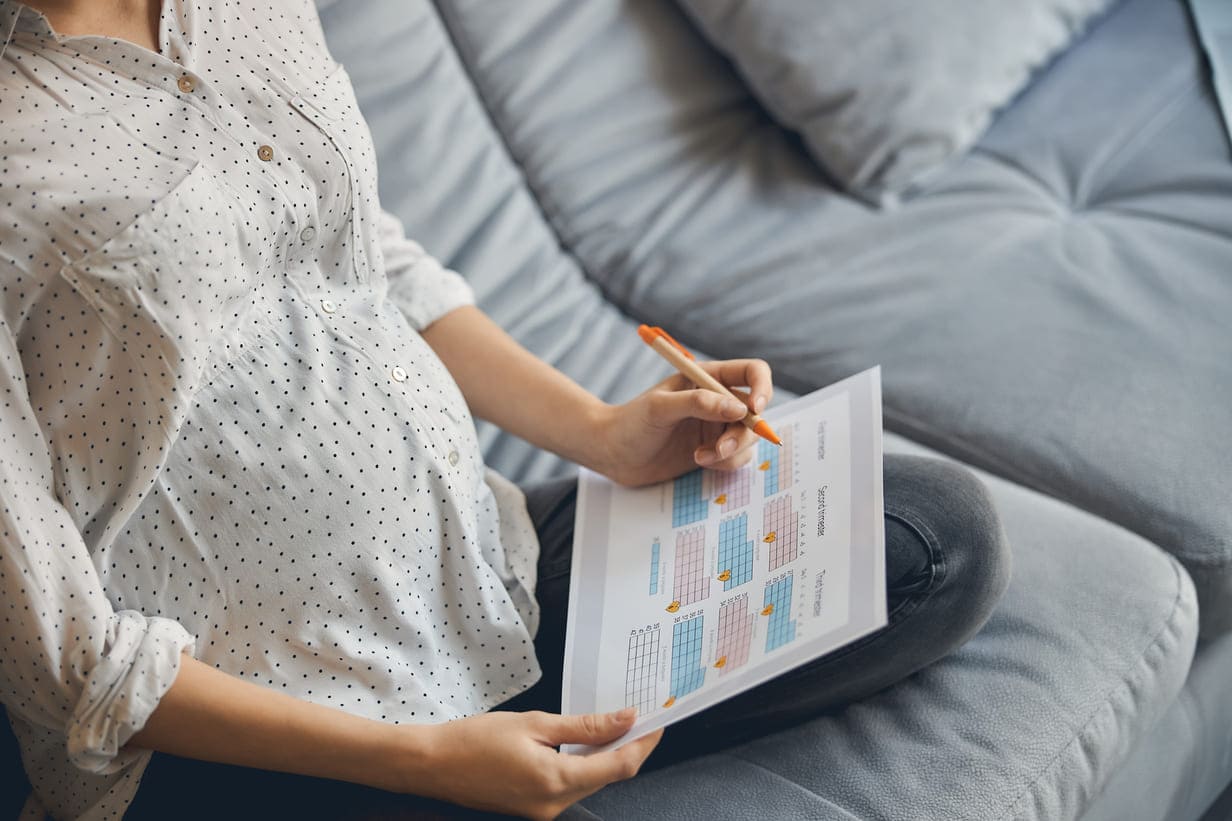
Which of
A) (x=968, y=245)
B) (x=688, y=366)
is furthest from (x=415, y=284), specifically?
(x=968, y=245)

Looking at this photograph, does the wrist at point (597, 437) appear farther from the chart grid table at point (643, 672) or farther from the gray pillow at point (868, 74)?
the gray pillow at point (868, 74)

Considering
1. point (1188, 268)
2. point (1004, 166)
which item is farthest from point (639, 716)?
point (1004, 166)

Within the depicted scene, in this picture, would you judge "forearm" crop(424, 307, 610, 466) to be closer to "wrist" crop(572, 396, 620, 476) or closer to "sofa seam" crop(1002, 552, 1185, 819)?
"wrist" crop(572, 396, 620, 476)

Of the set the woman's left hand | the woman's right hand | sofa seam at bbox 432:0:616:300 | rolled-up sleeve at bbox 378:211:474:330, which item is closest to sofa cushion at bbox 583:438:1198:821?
the woman's right hand

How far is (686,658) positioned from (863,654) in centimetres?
15

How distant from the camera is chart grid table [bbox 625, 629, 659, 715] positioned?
0.71 meters

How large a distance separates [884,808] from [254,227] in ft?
1.91

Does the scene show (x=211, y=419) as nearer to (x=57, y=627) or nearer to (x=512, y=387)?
(x=57, y=627)

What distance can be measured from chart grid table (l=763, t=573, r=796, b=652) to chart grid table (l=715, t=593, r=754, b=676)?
13 mm

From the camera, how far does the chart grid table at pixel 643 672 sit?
71cm

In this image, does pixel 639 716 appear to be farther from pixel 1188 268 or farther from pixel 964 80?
pixel 964 80

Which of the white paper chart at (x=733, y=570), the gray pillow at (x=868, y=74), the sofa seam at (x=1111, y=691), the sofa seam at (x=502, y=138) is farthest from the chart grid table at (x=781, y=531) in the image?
the gray pillow at (x=868, y=74)

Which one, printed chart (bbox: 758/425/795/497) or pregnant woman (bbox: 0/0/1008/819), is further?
printed chart (bbox: 758/425/795/497)

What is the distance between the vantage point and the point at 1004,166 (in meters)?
1.48
